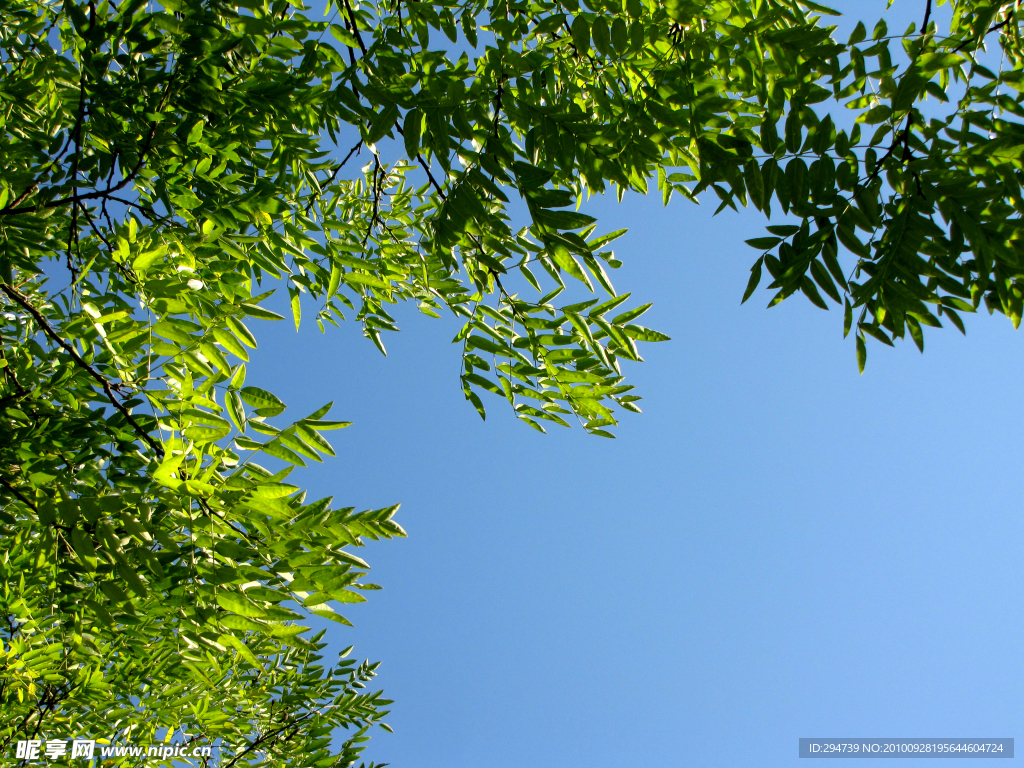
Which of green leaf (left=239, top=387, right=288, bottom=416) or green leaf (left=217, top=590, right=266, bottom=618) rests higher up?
green leaf (left=239, top=387, right=288, bottom=416)

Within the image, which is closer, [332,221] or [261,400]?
[261,400]

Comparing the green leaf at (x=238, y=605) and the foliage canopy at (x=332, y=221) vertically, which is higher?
the foliage canopy at (x=332, y=221)

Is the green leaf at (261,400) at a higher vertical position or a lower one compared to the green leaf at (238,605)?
higher

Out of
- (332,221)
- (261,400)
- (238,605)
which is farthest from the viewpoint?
(332,221)

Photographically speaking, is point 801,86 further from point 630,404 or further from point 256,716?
point 256,716

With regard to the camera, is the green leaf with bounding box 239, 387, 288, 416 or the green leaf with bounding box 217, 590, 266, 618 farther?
the green leaf with bounding box 239, 387, 288, 416

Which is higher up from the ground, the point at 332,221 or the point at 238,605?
the point at 332,221

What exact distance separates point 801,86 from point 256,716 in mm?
4116

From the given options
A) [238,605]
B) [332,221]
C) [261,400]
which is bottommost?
[238,605]

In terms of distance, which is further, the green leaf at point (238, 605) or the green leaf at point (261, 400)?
the green leaf at point (261, 400)

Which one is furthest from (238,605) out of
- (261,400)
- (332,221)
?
(332,221)

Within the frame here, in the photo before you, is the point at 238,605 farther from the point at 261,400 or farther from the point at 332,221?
the point at 332,221

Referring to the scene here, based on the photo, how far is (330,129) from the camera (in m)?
2.39

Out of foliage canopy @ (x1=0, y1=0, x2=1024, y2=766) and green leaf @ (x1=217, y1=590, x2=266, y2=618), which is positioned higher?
foliage canopy @ (x1=0, y1=0, x2=1024, y2=766)
